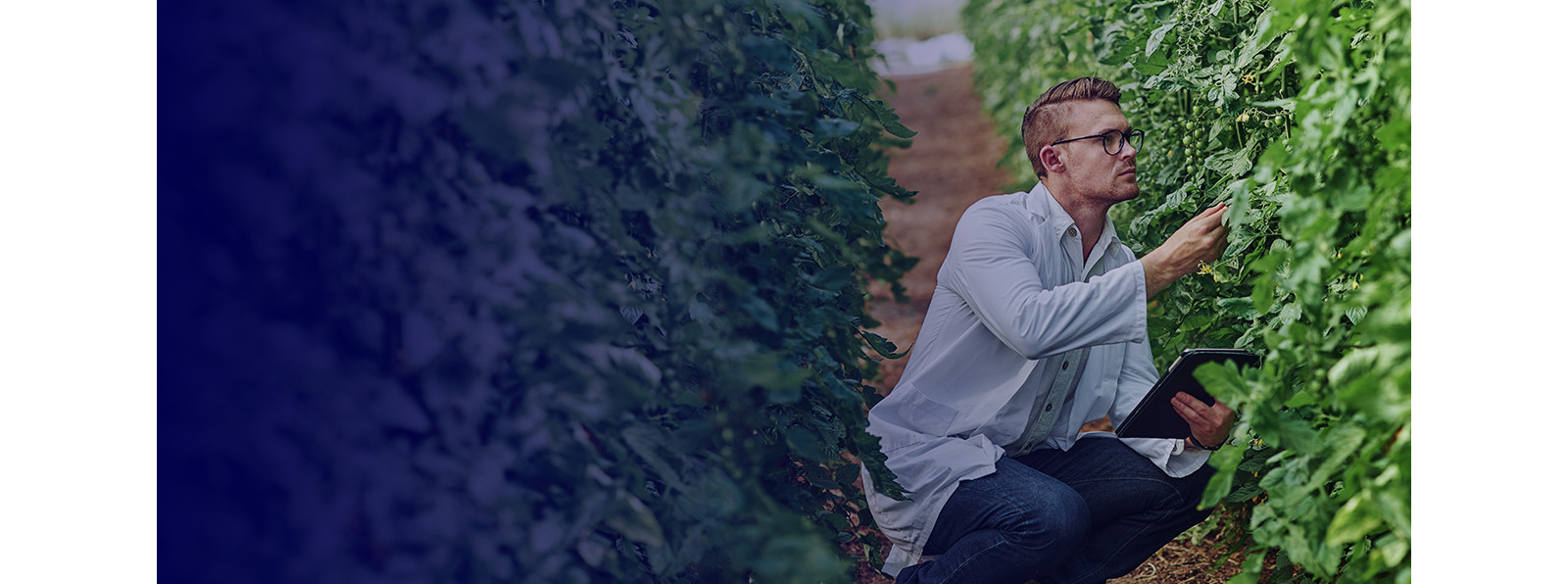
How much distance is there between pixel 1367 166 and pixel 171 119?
1.62 m

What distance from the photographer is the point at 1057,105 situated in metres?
2.42

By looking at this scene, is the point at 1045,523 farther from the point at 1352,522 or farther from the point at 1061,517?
the point at 1352,522

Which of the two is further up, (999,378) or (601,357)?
(601,357)

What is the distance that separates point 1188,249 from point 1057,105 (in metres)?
0.54

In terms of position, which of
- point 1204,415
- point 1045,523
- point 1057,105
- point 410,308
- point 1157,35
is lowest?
point 1045,523

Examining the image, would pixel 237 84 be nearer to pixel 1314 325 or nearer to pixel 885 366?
pixel 1314 325

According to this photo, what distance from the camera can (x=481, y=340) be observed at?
1.22 metres

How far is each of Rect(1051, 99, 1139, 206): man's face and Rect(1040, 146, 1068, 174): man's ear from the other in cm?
2

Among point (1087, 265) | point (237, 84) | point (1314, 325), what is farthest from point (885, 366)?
point (237, 84)

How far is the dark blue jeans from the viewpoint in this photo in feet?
6.95

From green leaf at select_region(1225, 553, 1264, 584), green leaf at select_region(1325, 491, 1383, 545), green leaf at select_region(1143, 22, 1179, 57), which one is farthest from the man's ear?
green leaf at select_region(1325, 491, 1383, 545)

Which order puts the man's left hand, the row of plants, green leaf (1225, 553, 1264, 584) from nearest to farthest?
the row of plants
green leaf (1225, 553, 1264, 584)
the man's left hand

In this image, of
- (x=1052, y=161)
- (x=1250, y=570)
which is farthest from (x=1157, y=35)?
(x=1250, y=570)

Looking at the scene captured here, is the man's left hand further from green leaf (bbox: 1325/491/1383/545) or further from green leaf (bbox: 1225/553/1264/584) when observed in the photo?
green leaf (bbox: 1325/491/1383/545)
